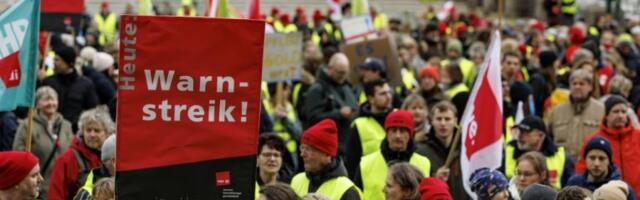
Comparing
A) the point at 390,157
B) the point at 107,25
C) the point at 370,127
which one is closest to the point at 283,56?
the point at 370,127

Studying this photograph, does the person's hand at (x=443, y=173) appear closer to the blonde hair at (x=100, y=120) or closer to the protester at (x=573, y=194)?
the blonde hair at (x=100, y=120)

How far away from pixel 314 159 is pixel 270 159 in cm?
55

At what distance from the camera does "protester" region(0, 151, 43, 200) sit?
8.27 m

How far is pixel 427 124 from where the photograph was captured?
1308 centimetres

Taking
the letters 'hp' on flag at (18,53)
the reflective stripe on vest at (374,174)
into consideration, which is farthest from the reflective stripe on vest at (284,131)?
the letters 'hp' on flag at (18,53)

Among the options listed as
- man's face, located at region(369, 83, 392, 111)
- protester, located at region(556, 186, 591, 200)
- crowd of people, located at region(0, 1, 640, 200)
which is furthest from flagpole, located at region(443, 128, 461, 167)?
protester, located at region(556, 186, 591, 200)

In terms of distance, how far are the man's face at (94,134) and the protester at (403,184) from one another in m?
2.26

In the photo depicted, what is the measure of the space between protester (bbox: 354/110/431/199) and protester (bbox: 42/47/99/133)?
15.1ft

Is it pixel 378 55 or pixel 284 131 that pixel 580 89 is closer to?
pixel 284 131

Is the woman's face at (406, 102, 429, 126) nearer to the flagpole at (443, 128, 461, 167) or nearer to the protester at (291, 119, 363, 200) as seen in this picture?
the flagpole at (443, 128, 461, 167)

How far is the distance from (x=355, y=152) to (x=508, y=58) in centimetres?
390

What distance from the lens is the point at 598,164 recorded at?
10.7 meters

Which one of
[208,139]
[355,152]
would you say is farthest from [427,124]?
[208,139]

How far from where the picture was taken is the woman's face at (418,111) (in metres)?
12.8
